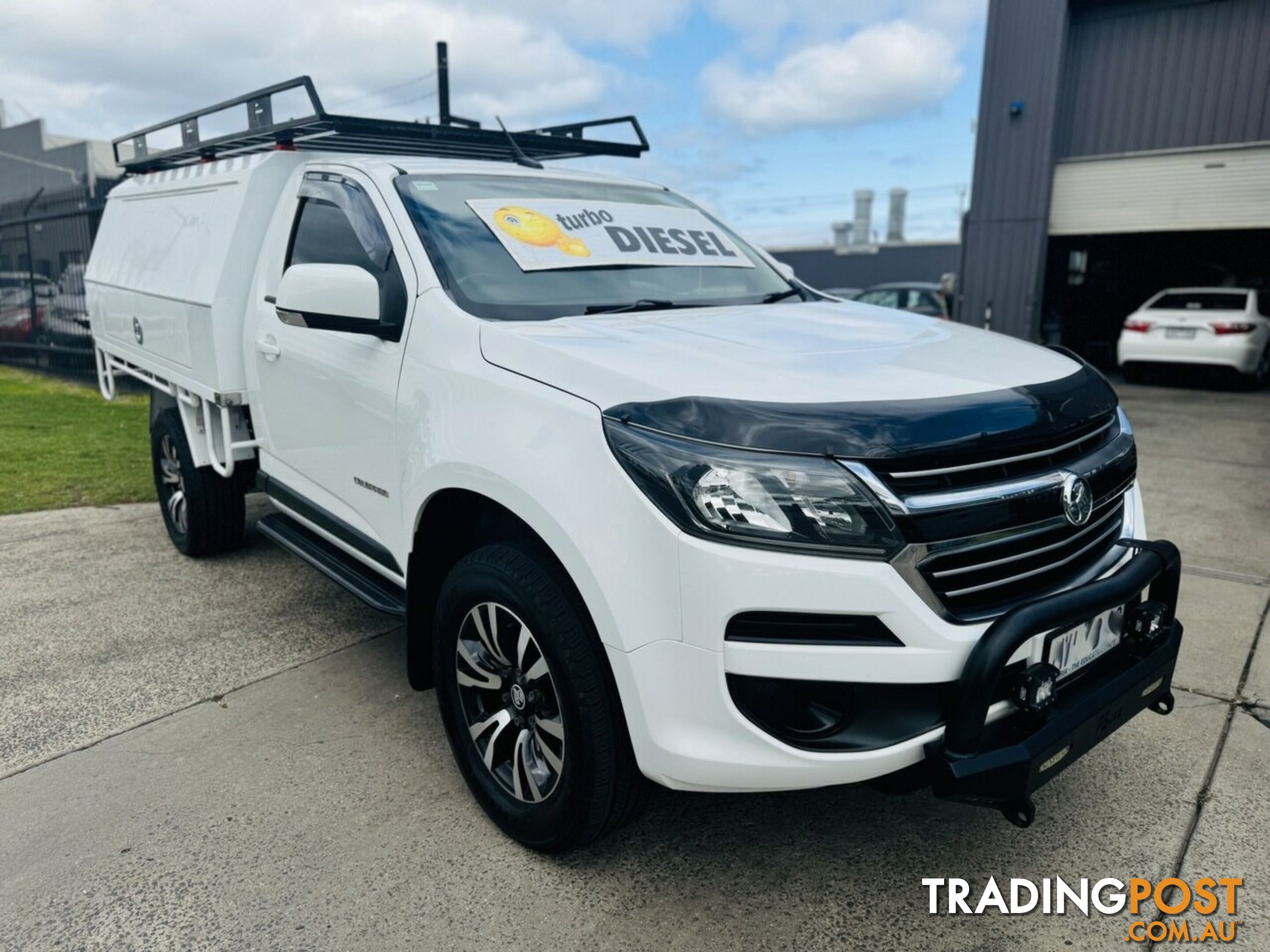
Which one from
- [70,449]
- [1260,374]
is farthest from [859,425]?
[1260,374]

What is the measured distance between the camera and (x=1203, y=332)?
1222 centimetres

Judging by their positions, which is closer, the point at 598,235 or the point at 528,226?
the point at 528,226

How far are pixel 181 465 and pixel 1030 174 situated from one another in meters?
13.1

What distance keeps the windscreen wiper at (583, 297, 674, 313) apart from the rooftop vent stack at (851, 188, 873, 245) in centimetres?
3437

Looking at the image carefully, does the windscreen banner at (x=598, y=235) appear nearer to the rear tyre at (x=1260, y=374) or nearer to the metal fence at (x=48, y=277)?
the metal fence at (x=48, y=277)

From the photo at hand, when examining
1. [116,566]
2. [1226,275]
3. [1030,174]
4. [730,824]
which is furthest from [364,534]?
[1226,275]

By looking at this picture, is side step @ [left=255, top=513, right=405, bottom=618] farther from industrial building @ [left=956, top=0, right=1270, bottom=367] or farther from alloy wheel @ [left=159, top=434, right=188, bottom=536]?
industrial building @ [left=956, top=0, right=1270, bottom=367]

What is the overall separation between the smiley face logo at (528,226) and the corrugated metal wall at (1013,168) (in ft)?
A: 41.5

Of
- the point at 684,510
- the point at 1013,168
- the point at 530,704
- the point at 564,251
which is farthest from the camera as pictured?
the point at 1013,168

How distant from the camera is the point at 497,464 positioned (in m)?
2.30

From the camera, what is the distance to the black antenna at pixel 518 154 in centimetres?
383

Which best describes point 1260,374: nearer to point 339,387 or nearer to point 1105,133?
point 1105,133

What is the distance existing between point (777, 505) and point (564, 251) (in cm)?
149

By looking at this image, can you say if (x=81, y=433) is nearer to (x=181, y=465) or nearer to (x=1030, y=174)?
(x=181, y=465)
